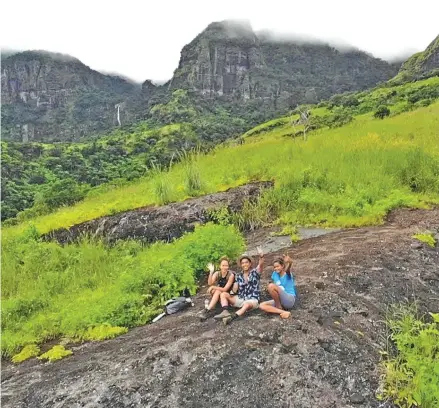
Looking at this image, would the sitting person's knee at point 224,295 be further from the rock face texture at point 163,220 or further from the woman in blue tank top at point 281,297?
the rock face texture at point 163,220

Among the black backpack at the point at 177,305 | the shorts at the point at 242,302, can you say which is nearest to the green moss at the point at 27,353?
the black backpack at the point at 177,305

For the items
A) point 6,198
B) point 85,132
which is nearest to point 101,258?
point 6,198

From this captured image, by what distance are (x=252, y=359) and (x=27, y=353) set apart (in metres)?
3.71

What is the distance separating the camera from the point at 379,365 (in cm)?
537

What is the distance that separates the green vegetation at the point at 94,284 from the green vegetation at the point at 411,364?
3.68 meters

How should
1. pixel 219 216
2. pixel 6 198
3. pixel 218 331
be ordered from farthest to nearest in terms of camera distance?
1. pixel 6 198
2. pixel 219 216
3. pixel 218 331

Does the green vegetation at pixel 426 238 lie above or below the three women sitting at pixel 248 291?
below

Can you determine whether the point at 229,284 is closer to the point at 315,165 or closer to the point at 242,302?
the point at 242,302

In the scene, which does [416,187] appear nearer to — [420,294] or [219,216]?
[219,216]

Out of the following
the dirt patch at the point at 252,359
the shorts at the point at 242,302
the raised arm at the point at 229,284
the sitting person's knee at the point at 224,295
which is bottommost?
the dirt patch at the point at 252,359

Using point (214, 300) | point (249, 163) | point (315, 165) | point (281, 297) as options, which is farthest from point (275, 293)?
point (249, 163)

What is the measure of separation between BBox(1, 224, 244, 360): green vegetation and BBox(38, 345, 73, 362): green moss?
1.65 ft

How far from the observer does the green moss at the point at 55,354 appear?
21.5 ft

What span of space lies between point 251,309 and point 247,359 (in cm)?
132
